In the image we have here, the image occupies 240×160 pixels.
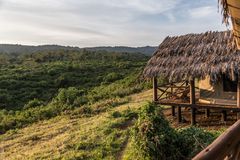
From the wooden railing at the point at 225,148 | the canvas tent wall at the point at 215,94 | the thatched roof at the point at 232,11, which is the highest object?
the thatched roof at the point at 232,11

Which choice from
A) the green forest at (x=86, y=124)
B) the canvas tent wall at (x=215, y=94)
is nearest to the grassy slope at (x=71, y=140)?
the green forest at (x=86, y=124)

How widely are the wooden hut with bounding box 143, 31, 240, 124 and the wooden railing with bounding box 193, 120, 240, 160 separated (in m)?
9.63

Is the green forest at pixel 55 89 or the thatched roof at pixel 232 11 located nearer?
the thatched roof at pixel 232 11

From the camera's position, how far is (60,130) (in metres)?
16.2

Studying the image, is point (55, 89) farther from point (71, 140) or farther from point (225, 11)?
point (225, 11)

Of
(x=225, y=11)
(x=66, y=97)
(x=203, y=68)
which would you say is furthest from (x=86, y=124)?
(x=225, y=11)

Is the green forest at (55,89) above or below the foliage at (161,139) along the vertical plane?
below

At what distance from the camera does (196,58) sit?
43.3 feet

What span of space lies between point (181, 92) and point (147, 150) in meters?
5.94

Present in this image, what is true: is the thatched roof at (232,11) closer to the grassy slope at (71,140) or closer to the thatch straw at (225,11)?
the thatch straw at (225,11)

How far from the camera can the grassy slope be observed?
38.6 feet

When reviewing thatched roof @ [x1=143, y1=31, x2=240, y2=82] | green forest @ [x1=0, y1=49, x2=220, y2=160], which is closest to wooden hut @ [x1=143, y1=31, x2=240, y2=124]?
thatched roof @ [x1=143, y1=31, x2=240, y2=82]

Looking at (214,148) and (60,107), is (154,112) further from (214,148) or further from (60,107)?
(60,107)

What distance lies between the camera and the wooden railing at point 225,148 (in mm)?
2051
